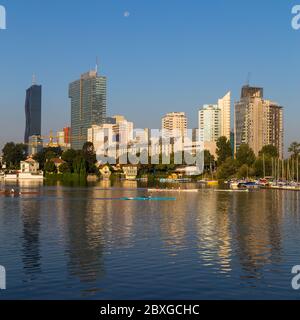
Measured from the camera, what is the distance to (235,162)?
169875 mm

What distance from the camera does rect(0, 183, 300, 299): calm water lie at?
72.2 feet

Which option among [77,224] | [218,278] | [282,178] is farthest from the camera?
[282,178]

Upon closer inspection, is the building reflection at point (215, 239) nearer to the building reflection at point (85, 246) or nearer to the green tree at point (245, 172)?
the building reflection at point (85, 246)

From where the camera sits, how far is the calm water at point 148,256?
22.0m

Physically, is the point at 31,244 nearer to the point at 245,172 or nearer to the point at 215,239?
the point at 215,239

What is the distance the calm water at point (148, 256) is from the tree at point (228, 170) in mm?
119578

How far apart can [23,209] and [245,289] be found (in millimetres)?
40989

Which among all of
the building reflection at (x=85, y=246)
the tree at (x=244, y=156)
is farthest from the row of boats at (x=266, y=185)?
the building reflection at (x=85, y=246)

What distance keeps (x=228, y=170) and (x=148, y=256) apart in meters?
144

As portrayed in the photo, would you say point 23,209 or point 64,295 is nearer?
point 64,295
